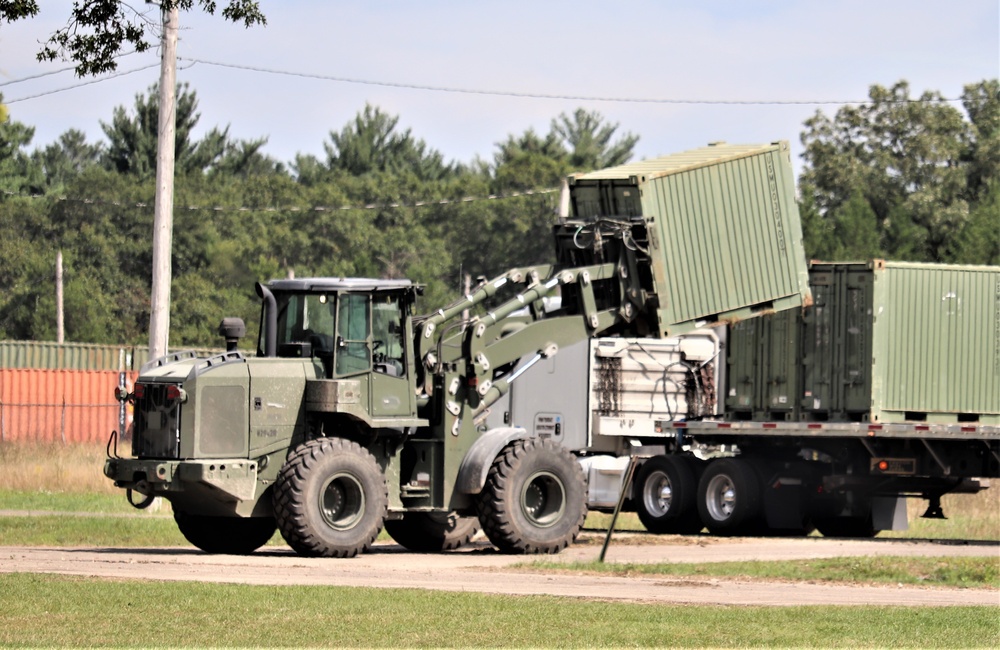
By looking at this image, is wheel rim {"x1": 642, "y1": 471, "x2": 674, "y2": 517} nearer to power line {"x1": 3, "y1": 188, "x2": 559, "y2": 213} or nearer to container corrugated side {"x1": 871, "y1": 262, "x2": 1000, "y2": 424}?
container corrugated side {"x1": 871, "y1": 262, "x2": 1000, "y2": 424}

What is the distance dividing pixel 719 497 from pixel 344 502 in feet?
26.2

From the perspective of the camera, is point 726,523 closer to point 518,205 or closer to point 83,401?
point 83,401

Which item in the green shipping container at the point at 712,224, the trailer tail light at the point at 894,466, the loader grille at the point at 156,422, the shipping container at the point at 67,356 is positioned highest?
the green shipping container at the point at 712,224

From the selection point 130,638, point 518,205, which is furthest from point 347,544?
point 518,205

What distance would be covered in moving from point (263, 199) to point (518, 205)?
40.0 feet

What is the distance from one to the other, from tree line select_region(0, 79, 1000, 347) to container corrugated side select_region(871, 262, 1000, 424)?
36.7m

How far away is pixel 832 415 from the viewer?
82.2ft

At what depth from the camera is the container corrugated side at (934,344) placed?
2448cm

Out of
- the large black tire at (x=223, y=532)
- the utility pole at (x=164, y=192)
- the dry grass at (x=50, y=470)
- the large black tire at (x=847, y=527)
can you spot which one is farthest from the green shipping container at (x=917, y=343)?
the dry grass at (x=50, y=470)


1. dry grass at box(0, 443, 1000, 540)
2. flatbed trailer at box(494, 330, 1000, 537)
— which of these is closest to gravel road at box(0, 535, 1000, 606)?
flatbed trailer at box(494, 330, 1000, 537)

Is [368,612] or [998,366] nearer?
[368,612]

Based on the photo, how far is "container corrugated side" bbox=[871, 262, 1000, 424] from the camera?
24484 millimetres

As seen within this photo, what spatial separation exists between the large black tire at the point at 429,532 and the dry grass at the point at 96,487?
246 inches

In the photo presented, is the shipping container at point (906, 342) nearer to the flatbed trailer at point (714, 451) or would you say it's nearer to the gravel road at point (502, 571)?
the flatbed trailer at point (714, 451)
